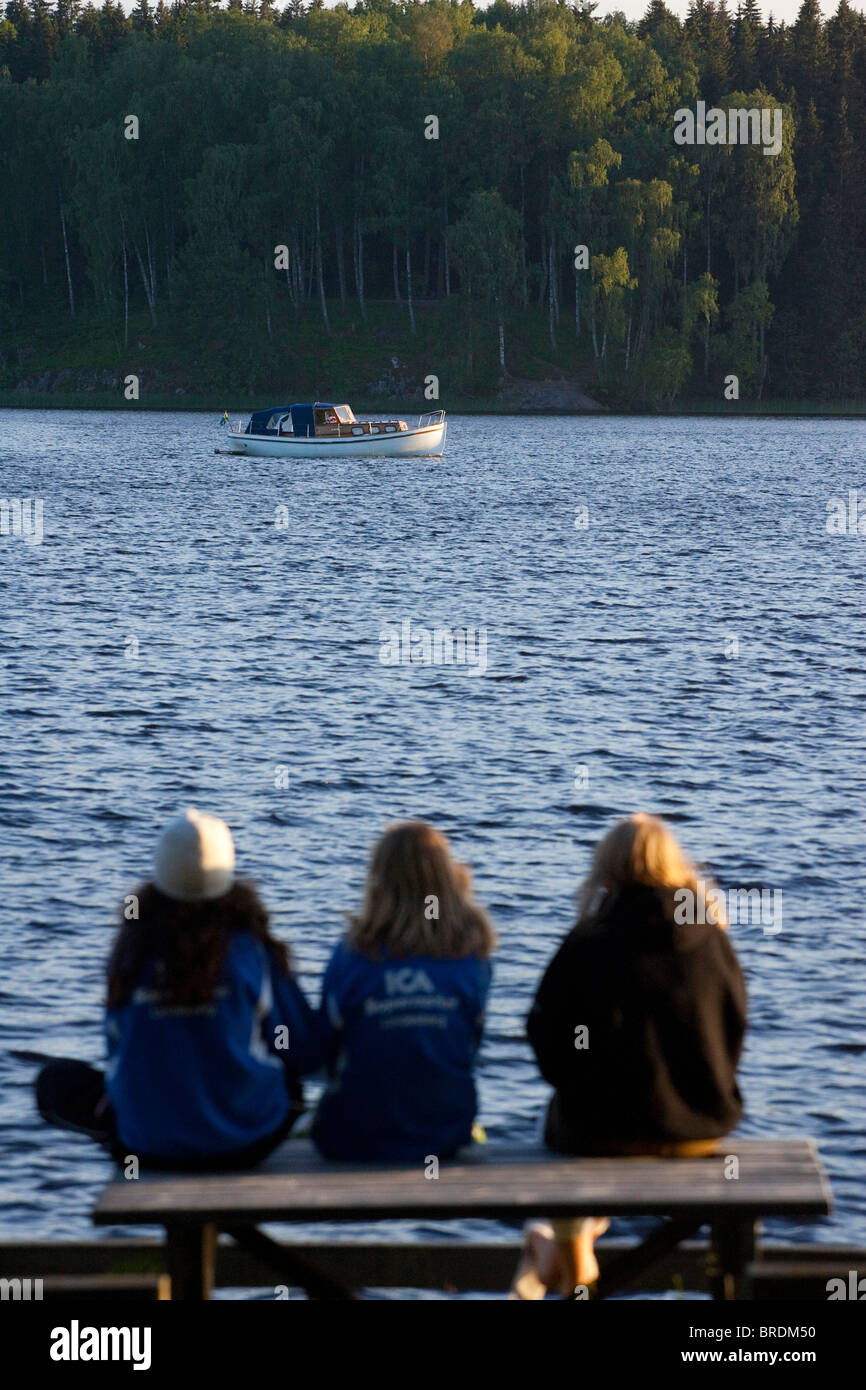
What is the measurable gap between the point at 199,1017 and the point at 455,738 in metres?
16.6

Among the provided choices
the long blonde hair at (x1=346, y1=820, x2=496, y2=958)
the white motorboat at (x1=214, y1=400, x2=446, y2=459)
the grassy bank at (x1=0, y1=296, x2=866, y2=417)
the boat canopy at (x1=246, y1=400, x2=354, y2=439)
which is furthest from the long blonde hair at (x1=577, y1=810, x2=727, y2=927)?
the grassy bank at (x1=0, y1=296, x2=866, y2=417)

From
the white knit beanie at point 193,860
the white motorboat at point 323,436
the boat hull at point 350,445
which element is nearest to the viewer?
the white knit beanie at point 193,860

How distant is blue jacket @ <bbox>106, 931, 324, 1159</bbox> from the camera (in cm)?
600

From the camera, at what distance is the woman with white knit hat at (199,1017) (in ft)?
19.4

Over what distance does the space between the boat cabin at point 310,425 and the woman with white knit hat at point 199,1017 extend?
2952 inches

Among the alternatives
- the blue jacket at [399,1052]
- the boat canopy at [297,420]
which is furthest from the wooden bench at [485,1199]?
the boat canopy at [297,420]

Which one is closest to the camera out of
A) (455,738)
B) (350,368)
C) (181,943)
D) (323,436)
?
(181,943)

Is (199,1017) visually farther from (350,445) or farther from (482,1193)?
(350,445)

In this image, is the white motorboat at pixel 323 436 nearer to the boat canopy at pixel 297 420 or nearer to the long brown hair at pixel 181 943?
the boat canopy at pixel 297 420

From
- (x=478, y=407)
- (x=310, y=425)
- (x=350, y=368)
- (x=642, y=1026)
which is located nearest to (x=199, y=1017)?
(x=642, y=1026)

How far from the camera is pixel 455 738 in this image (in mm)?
22594

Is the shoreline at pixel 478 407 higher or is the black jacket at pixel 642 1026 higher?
the shoreline at pixel 478 407

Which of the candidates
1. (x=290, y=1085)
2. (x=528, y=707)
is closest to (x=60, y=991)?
(x=290, y=1085)

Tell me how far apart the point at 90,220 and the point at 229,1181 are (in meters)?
119
